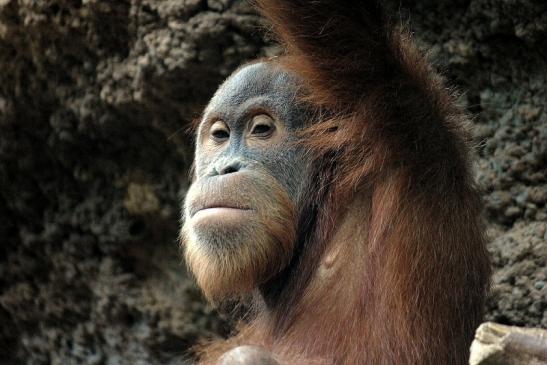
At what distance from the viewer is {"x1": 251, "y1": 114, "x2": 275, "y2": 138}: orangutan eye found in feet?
Result: 11.0

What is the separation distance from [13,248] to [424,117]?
293 cm

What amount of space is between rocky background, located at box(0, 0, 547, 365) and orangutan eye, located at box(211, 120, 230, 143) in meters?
0.87

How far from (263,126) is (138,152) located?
1.59m

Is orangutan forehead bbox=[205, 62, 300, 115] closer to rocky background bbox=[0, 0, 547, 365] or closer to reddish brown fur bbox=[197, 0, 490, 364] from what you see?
reddish brown fur bbox=[197, 0, 490, 364]

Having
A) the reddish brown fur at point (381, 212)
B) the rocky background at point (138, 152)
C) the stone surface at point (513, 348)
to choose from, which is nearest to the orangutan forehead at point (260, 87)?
the reddish brown fur at point (381, 212)

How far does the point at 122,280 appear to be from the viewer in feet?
16.2

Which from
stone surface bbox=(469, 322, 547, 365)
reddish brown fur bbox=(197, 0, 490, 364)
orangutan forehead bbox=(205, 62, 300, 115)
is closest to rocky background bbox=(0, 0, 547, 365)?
orangutan forehead bbox=(205, 62, 300, 115)

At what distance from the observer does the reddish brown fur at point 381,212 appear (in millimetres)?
2924

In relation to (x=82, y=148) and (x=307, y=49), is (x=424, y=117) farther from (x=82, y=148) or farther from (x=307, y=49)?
(x=82, y=148)

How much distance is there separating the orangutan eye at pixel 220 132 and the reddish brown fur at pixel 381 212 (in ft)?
1.30

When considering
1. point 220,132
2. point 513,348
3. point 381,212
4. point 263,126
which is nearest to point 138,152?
point 220,132

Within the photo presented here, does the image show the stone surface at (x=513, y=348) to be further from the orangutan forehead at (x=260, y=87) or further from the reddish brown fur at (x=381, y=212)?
the orangutan forehead at (x=260, y=87)

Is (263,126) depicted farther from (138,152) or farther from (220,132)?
(138,152)

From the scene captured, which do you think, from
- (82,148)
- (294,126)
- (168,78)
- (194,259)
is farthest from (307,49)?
(82,148)
